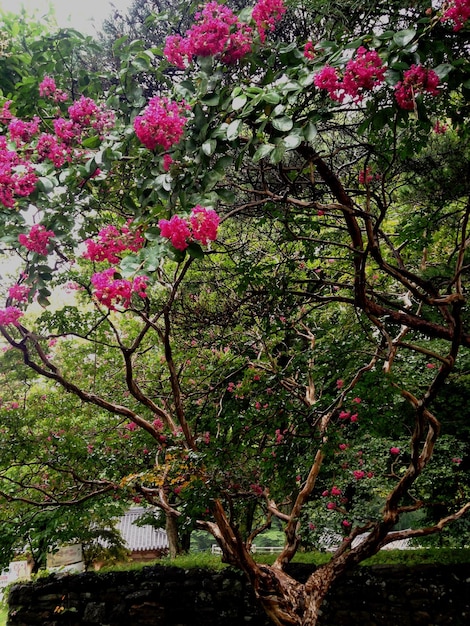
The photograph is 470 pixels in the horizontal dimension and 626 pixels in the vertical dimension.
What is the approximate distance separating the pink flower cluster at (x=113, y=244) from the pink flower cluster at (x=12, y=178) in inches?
13.0

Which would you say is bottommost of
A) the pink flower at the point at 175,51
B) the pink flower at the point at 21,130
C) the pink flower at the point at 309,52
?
the pink flower at the point at 309,52

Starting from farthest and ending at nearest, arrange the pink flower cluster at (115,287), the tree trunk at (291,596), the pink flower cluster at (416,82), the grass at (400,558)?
the grass at (400,558)
the tree trunk at (291,596)
the pink flower cluster at (416,82)
the pink flower cluster at (115,287)

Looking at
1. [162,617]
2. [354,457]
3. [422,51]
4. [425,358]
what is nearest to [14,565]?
[162,617]

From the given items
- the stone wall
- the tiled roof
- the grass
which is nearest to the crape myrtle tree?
the grass

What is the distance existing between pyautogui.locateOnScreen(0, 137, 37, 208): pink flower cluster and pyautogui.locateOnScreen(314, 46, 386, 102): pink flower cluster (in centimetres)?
117

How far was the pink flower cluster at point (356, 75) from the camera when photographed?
1696 millimetres

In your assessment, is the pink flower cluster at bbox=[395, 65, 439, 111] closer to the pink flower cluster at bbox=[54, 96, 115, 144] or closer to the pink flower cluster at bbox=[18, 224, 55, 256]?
the pink flower cluster at bbox=[54, 96, 115, 144]

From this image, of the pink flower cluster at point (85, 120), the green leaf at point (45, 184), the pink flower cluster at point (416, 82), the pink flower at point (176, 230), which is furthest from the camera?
the pink flower cluster at point (85, 120)

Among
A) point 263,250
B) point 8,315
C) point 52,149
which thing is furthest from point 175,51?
point 263,250

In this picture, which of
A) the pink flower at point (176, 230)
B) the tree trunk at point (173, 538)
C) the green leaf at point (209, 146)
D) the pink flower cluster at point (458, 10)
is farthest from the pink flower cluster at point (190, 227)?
the tree trunk at point (173, 538)

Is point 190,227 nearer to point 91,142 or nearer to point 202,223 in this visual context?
point 202,223

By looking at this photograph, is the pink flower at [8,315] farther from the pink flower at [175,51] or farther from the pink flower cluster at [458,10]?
the pink flower cluster at [458,10]

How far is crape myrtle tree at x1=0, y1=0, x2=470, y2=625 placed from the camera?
1798 millimetres

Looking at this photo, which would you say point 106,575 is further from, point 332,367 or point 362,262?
point 362,262
